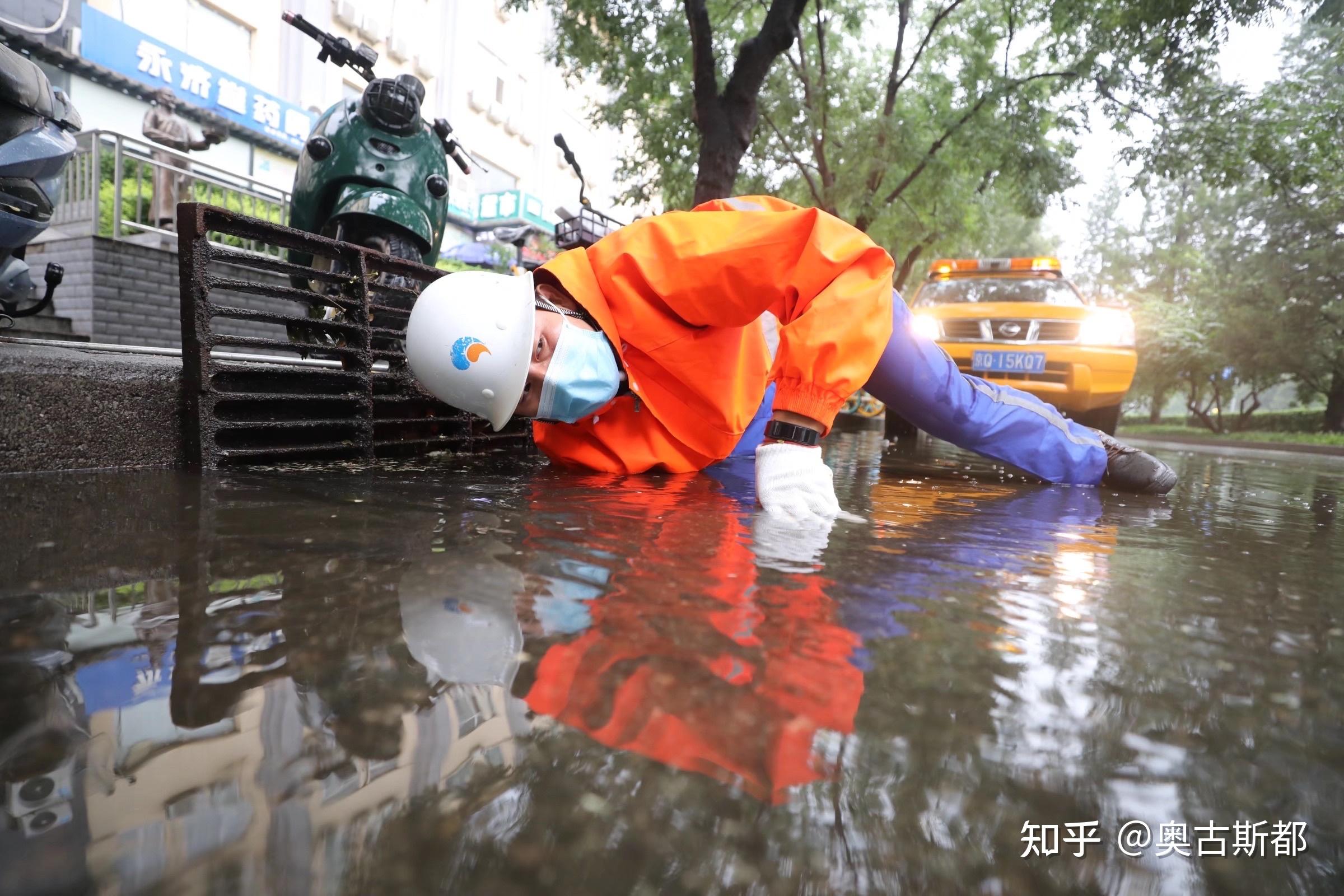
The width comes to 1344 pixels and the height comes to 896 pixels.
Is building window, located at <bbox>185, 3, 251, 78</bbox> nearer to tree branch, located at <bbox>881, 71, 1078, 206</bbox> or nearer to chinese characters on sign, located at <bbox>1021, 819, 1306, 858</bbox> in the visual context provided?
tree branch, located at <bbox>881, 71, 1078, 206</bbox>

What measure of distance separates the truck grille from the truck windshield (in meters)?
0.60

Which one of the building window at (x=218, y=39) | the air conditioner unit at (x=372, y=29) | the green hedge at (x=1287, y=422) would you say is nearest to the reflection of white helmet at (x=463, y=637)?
the building window at (x=218, y=39)

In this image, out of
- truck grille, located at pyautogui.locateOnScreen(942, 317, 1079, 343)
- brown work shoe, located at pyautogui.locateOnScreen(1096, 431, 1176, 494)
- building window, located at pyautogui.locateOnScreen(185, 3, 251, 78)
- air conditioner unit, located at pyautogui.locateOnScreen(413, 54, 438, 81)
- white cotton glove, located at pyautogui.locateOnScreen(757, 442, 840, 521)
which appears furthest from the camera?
air conditioner unit, located at pyautogui.locateOnScreen(413, 54, 438, 81)

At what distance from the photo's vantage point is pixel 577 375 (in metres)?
2.41

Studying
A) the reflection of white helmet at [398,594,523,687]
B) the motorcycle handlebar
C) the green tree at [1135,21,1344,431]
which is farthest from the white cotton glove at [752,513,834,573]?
the green tree at [1135,21,1344,431]

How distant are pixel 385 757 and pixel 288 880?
0.14 m

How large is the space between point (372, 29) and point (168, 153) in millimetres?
12582

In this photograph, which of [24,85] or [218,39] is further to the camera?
[218,39]

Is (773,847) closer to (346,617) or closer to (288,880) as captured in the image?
(288,880)

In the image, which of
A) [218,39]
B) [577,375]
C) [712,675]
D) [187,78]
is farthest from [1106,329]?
[218,39]

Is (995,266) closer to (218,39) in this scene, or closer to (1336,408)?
(218,39)

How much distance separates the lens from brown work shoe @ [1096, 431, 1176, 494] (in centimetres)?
299

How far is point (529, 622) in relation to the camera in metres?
0.97

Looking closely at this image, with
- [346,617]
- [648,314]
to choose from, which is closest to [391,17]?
[648,314]
